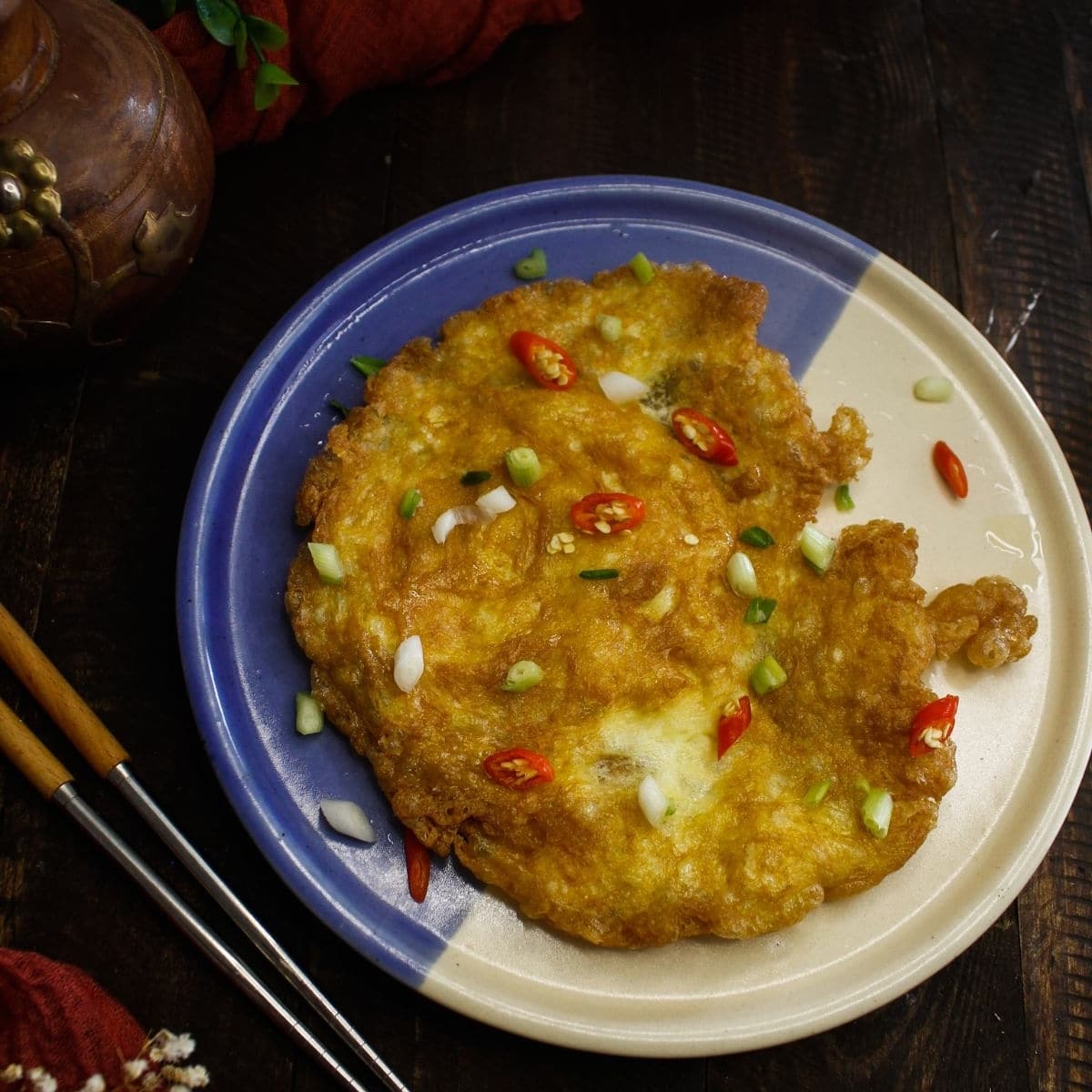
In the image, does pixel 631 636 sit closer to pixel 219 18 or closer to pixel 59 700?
pixel 59 700

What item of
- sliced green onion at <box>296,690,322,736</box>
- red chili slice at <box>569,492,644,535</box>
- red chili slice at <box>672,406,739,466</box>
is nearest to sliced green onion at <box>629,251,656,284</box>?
red chili slice at <box>672,406,739,466</box>

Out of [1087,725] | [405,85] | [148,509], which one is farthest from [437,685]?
[405,85]

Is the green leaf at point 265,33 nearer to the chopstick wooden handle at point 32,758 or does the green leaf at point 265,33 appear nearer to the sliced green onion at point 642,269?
the sliced green onion at point 642,269

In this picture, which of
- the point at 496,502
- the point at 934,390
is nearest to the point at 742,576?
the point at 496,502

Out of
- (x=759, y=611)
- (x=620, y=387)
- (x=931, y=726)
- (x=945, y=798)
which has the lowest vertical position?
(x=945, y=798)

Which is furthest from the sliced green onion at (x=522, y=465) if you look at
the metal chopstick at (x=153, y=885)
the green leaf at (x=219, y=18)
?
the green leaf at (x=219, y=18)

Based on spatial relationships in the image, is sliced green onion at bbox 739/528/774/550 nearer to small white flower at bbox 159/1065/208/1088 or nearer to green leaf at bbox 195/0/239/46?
small white flower at bbox 159/1065/208/1088
